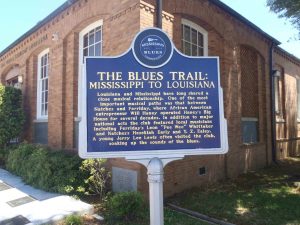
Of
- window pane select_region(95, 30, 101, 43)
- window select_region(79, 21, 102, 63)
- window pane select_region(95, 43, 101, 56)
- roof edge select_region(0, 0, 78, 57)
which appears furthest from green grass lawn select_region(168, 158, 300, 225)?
roof edge select_region(0, 0, 78, 57)

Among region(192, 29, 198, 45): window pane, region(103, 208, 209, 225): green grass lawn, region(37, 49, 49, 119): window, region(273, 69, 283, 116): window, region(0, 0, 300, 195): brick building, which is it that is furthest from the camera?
region(273, 69, 283, 116): window

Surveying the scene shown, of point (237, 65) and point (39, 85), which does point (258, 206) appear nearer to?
point (237, 65)

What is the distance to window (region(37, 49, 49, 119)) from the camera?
12396mm

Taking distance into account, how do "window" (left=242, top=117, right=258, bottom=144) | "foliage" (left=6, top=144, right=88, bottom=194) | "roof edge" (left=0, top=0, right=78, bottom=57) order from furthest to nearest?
"window" (left=242, top=117, right=258, bottom=144) → "roof edge" (left=0, top=0, right=78, bottom=57) → "foliage" (left=6, top=144, right=88, bottom=194)

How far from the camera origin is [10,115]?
12.5 metres

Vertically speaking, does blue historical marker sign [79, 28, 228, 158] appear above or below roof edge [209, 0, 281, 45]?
below

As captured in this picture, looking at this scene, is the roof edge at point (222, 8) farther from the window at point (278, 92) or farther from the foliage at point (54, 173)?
the foliage at point (54, 173)

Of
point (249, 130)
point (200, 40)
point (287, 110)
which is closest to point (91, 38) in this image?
point (200, 40)

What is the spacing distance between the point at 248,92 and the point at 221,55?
280cm

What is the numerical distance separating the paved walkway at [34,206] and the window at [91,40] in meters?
4.33

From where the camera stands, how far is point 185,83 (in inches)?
151

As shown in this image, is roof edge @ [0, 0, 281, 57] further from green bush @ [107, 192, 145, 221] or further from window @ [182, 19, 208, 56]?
green bush @ [107, 192, 145, 221]

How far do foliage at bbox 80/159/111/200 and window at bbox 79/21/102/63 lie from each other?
3459 mm

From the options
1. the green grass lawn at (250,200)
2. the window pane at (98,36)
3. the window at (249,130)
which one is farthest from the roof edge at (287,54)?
the window pane at (98,36)
